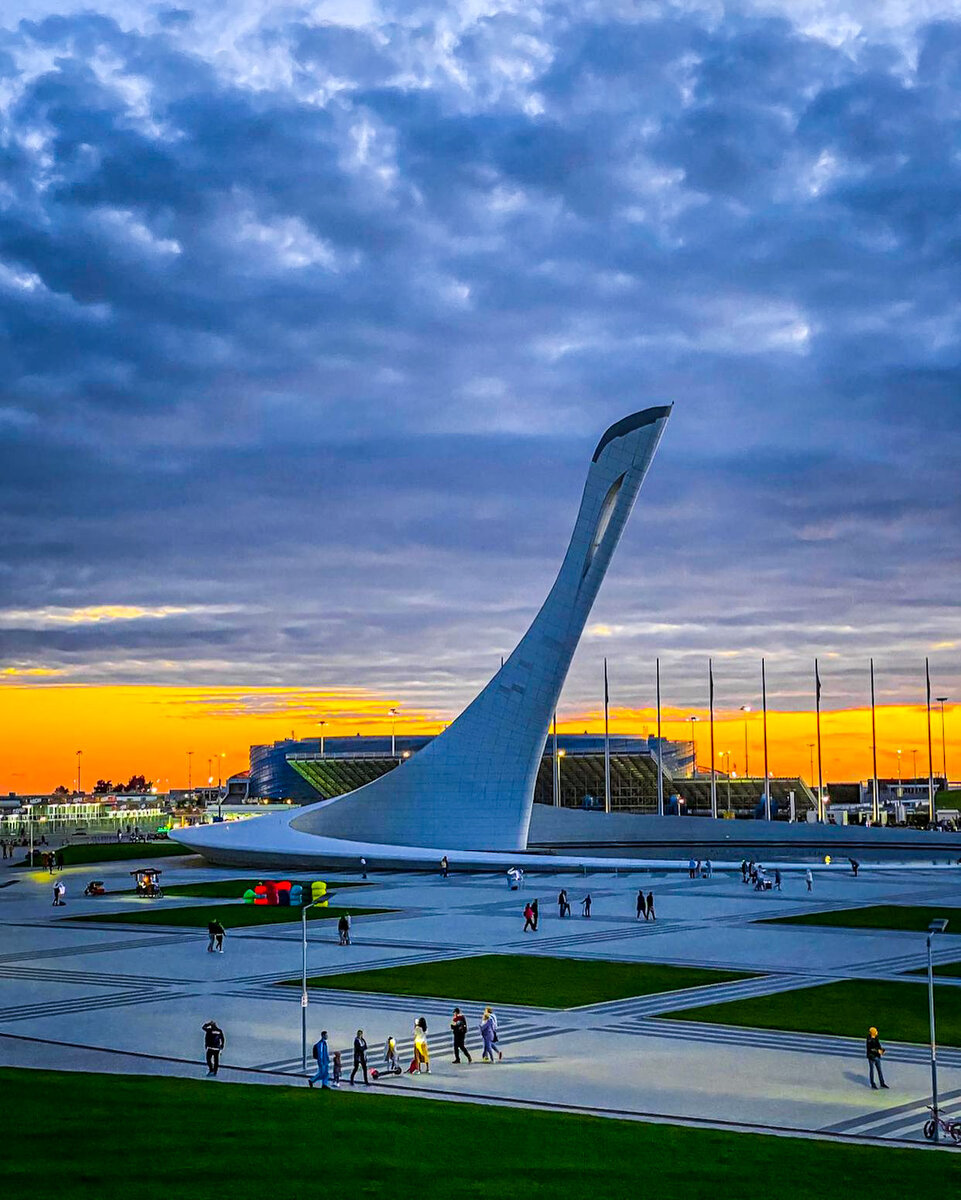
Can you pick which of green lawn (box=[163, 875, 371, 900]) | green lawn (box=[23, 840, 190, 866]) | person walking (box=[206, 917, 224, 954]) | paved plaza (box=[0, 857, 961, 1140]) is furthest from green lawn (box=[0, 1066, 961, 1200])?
green lawn (box=[23, 840, 190, 866])

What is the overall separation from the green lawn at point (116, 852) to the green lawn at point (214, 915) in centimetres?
2453

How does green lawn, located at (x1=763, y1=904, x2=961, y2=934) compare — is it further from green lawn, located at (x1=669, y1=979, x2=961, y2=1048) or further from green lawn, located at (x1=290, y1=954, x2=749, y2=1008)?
green lawn, located at (x1=669, y1=979, x2=961, y2=1048)

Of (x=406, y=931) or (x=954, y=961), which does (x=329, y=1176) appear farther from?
(x=406, y=931)

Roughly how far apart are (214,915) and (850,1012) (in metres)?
20.0

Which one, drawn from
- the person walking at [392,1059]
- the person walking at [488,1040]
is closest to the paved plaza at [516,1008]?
the person walking at [392,1059]

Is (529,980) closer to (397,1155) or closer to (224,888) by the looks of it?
(397,1155)

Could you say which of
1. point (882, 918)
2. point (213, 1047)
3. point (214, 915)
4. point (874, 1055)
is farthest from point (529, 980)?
point (214, 915)

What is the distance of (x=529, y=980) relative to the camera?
25.4 m

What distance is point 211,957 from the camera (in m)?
28.7

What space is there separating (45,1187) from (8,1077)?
5.59m

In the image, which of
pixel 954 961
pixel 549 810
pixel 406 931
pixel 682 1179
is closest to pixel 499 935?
Answer: pixel 406 931

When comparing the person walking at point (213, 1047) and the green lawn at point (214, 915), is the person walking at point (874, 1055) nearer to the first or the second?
the person walking at point (213, 1047)

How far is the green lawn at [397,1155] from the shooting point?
12.3 metres

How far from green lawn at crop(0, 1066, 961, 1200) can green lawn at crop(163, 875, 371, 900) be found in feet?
86.4
